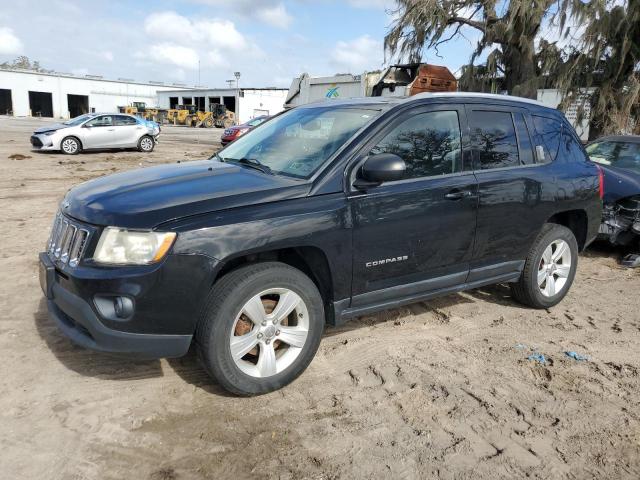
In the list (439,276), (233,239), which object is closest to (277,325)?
(233,239)

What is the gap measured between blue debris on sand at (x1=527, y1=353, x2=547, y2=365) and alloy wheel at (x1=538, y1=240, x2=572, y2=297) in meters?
0.98

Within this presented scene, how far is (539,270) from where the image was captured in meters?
4.73

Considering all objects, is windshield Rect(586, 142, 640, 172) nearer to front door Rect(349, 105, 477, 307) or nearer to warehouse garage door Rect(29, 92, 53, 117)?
front door Rect(349, 105, 477, 307)

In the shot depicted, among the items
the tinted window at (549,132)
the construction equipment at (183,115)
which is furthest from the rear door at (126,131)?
the construction equipment at (183,115)

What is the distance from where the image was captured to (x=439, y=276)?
395 centimetres

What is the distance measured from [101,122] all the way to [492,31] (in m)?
14.1

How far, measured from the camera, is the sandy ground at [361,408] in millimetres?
2676

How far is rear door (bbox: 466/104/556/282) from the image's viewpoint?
161 inches

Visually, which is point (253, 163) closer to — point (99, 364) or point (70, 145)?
point (99, 364)

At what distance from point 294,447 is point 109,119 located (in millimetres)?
18526

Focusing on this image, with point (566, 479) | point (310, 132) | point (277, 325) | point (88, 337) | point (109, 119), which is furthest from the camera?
point (109, 119)

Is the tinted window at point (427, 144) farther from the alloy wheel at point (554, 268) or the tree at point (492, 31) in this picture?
the tree at point (492, 31)

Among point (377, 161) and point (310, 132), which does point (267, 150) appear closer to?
point (310, 132)

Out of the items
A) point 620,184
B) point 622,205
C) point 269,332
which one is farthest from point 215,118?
Answer: point 269,332
